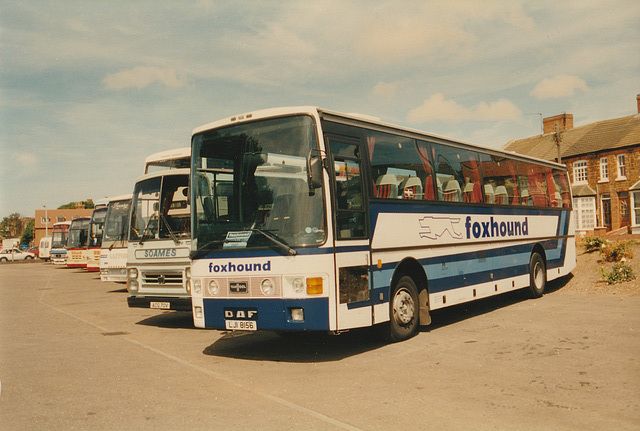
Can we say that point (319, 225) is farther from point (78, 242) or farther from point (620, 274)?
point (78, 242)

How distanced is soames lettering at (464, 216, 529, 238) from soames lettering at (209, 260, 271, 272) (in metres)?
4.99

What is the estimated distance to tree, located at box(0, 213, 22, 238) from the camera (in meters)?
151

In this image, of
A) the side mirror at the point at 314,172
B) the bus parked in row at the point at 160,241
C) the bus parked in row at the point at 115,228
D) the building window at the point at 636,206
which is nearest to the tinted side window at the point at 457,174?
the side mirror at the point at 314,172

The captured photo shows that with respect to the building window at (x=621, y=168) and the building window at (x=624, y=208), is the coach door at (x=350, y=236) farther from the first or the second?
the building window at (x=621, y=168)

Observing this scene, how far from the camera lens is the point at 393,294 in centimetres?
910

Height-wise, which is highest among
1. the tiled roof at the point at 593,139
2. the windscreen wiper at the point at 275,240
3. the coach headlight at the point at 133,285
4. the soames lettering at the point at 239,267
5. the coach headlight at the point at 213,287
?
the tiled roof at the point at 593,139

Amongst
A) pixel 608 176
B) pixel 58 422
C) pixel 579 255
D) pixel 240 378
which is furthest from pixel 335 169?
pixel 608 176

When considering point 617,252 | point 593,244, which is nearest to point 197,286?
point 617,252

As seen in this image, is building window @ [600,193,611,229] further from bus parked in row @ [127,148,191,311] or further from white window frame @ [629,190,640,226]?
bus parked in row @ [127,148,191,311]

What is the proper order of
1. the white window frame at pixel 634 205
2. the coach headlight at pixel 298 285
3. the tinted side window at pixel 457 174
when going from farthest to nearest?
1. the white window frame at pixel 634 205
2. the tinted side window at pixel 457 174
3. the coach headlight at pixel 298 285

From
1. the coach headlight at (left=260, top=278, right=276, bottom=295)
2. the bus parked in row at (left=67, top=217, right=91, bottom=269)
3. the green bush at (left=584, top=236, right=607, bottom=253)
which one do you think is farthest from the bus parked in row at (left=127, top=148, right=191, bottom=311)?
the bus parked in row at (left=67, top=217, right=91, bottom=269)

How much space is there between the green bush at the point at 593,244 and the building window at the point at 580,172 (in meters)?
30.0

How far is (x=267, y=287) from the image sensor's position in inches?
314

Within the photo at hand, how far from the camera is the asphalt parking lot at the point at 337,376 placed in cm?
543
